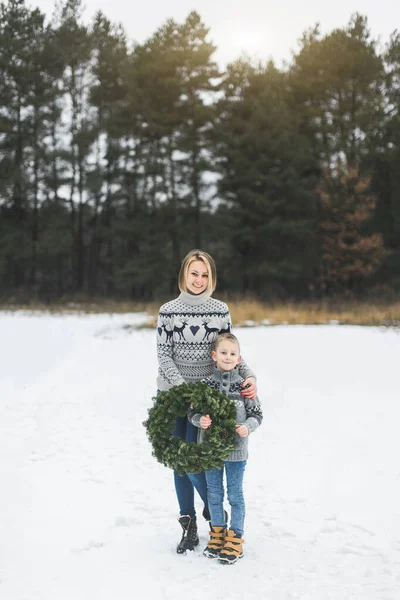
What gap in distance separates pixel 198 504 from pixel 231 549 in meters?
1.24

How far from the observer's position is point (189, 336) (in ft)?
12.0

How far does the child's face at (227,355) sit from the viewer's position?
3.48 m

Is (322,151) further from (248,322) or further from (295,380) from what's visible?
(295,380)

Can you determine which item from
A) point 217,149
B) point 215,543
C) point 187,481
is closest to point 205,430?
point 187,481

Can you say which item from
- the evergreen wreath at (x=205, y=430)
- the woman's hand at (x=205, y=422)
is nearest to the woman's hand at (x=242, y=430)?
the evergreen wreath at (x=205, y=430)

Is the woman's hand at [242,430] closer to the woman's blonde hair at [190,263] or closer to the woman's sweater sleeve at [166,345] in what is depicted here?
the woman's sweater sleeve at [166,345]

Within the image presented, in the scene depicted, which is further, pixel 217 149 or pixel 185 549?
pixel 217 149

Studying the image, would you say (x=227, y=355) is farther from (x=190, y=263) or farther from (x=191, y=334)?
(x=190, y=263)

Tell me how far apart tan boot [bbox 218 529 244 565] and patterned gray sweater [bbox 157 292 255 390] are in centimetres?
105

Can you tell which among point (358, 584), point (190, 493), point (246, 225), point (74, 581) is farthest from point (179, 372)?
point (246, 225)

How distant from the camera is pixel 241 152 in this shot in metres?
27.6

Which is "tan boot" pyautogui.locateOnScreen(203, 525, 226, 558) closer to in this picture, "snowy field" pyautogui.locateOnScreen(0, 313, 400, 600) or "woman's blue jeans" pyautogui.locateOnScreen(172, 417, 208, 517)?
"snowy field" pyautogui.locateOnScreen(0, 313, 400, 600)

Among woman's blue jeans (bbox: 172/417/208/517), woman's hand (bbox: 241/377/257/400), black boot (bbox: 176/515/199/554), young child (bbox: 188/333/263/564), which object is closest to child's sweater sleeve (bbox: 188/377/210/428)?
young child (bbox: 188/333/263/564)

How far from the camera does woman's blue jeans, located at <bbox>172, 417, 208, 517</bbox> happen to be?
12.2ft
